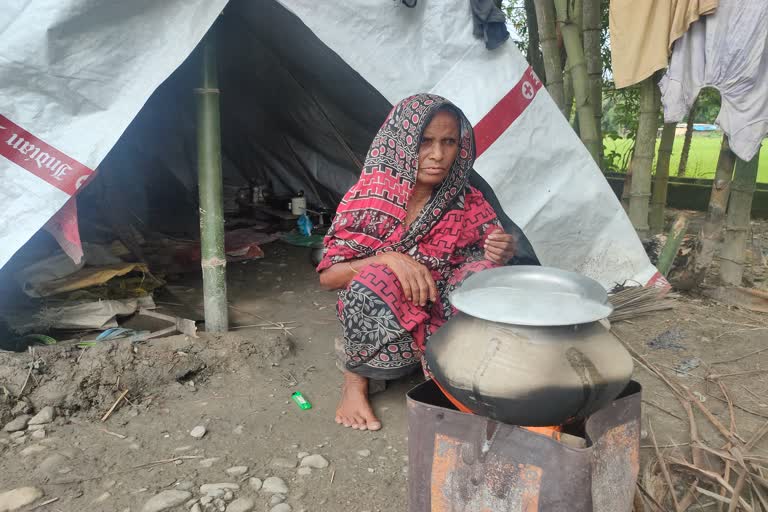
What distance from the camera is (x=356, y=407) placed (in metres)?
2.11

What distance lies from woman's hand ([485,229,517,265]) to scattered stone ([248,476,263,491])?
1.05 meters

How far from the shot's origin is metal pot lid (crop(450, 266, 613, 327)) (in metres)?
1.18

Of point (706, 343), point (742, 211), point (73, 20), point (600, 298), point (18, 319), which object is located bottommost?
point (706, 343)

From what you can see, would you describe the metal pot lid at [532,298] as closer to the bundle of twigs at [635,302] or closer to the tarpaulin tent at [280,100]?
the tarpaulin tent at [280,100]

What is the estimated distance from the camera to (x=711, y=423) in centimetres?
208

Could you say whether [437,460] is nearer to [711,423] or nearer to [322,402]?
[322,402]

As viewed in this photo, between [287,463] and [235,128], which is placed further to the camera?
[235,128]

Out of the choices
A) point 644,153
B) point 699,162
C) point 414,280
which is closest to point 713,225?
point 644,153

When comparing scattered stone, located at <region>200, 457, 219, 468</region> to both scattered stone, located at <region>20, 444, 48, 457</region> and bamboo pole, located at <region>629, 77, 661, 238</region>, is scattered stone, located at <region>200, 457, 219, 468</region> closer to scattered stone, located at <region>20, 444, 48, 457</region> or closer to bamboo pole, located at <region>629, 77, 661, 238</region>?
scattered stone, located at <region>20, 444, 48, 457</region>

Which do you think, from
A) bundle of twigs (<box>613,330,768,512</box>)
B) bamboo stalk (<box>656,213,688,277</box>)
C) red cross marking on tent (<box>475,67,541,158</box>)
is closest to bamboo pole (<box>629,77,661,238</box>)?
bamboo stalk (<box>656,213,688,277</box>)

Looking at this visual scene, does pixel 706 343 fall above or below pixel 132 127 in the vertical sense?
below

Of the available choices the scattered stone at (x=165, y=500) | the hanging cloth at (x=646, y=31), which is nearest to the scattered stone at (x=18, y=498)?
the scattered stone at (x=165, y=500)

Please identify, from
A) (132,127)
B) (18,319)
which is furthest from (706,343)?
(132,127)

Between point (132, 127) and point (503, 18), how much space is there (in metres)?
2.88
